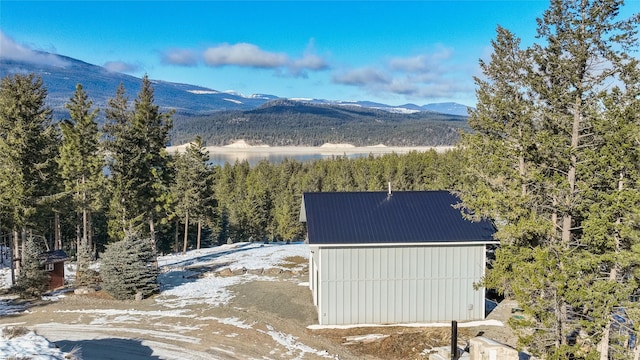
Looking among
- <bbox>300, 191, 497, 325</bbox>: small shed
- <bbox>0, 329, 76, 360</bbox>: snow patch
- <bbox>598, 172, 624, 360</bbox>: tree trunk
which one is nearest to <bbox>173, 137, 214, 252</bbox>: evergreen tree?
<bbox>300, 191, 497, 325</bbox>: small shed

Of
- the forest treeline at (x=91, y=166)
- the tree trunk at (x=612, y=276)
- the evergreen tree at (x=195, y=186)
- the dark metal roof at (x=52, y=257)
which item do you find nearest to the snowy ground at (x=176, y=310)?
the dark metal roof at (x=52, y=257)

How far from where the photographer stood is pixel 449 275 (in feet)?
60.7

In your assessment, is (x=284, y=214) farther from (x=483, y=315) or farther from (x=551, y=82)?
(x=551, y=82)

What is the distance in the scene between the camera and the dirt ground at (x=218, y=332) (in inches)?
600

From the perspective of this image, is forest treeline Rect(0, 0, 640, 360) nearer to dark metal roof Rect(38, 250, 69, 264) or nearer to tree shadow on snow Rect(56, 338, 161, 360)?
dark metal roof Rect(38, 250, 69, 264)

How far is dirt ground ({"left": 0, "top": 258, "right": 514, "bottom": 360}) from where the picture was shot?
50.0ft

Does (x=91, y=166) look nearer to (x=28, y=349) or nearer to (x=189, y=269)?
(x=189, y=269)

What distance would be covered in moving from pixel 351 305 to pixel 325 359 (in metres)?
3.81

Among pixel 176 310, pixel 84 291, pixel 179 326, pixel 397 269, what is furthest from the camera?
pixel 84 291

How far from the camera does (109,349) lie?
1527 centimetres

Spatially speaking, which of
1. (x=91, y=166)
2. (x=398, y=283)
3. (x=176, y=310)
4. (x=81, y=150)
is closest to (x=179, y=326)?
(x=176, y=310)

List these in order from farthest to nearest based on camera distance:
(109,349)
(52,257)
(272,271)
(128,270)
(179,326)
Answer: (272,271)
(52,257)
(128,270)
(179,326)
(109,349)

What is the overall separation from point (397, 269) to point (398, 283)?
22.1 inches

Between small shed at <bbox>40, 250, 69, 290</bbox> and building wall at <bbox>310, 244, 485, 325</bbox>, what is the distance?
14621 millimetres
